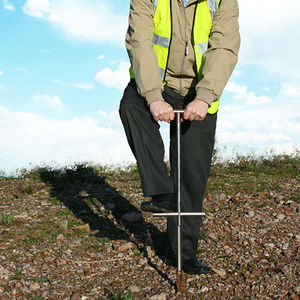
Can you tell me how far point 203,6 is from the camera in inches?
158

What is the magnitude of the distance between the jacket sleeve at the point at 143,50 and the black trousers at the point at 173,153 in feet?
0.67

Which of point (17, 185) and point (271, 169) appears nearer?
point (17, 185)

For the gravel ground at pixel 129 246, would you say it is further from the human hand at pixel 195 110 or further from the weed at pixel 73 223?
the human hand at pixel 195 110

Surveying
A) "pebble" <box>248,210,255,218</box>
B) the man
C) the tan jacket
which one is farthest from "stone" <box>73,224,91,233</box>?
the tan jacket

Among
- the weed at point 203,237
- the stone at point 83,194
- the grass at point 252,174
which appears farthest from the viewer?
the grass at point 252,174

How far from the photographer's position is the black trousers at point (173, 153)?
3832 mm

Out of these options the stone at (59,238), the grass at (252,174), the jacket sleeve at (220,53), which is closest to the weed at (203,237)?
the stone at (59,238)

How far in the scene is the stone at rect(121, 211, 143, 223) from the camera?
6.02 m

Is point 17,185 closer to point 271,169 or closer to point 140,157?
point 140,157

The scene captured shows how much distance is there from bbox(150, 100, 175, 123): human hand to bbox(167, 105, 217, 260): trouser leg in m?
0.65

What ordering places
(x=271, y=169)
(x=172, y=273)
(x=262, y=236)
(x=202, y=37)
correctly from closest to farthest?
(x=202, y=37), (x=172, y=273), (x=262, y=236), (x=271, y=169)

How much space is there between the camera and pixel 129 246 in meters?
5.07

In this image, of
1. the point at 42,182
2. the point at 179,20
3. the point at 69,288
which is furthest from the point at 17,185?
the point at 179,20

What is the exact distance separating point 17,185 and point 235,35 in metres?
5.89
